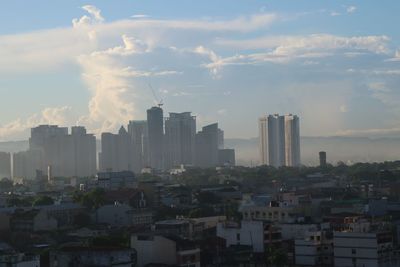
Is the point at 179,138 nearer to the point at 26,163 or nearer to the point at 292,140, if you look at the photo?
the point at 292,140

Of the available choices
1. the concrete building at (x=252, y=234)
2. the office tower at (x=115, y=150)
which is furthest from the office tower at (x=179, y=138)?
the concrete building at (x=252, y=234)

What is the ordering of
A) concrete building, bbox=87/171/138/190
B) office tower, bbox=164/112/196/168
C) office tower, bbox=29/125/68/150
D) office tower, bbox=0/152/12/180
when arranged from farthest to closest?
office tower, bbox=164/112/196/168 → office tower, bbox=29/125/68/150 → office tower, bbox=0/152/12/180 → concrete building, bbox=87/171/138/190

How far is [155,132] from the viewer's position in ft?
307

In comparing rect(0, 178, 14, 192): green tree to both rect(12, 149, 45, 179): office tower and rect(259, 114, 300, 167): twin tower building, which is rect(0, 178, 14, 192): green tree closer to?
rect(12, 149, 45, 179): office tower

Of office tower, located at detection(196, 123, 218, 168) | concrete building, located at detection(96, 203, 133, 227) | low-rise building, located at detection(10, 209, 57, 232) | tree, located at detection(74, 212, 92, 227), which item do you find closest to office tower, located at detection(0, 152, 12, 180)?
office tower, located at detection(196, 123, 218, 168)

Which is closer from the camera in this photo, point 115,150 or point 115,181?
point 115,181

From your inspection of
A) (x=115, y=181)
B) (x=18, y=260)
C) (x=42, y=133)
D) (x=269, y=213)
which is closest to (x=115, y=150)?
(x=42, y=133)

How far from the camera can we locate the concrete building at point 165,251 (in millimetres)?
18734

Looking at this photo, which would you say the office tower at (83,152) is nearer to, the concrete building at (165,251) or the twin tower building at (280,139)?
the twin tower building at (280,139)

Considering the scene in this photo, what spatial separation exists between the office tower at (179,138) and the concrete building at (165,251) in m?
77.1

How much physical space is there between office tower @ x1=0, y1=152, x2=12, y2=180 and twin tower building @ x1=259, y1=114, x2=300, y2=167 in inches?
1319

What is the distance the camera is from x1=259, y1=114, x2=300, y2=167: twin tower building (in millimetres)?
101500

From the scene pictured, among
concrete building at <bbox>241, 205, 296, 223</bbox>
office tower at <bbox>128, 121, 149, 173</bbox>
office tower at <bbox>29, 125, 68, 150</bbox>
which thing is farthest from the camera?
office tower at <bbox>128, 121, 149, 173</bbox>

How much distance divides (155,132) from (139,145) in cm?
321
